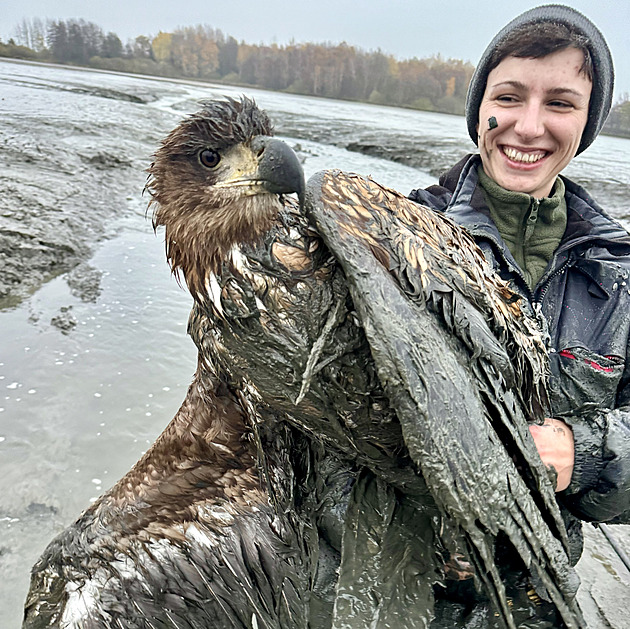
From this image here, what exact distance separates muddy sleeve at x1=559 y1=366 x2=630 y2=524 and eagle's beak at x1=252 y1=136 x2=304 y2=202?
1.12 m

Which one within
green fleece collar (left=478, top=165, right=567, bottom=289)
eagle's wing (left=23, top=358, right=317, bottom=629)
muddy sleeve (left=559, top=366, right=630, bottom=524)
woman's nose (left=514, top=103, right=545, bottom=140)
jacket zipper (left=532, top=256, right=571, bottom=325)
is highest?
woman's nose (left=514, top=103, right=545, bottom=140)

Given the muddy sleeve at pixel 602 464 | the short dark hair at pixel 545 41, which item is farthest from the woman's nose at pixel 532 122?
the muddy sleeve at pixel 602 464

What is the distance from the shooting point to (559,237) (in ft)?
7.28

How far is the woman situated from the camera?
1.70 meters

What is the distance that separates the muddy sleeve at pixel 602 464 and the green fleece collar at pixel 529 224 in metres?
0.66

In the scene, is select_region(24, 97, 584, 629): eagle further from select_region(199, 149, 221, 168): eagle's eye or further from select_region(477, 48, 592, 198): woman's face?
select_region(477, 48, 592, 198): woman's face

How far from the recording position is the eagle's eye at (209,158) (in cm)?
150

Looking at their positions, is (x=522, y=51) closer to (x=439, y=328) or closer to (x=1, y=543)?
(x=439, y=328)

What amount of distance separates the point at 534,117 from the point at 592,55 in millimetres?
288

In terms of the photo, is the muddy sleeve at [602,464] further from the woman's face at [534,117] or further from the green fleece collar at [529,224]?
the woman's face at [534,117]

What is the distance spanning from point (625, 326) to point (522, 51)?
108cm

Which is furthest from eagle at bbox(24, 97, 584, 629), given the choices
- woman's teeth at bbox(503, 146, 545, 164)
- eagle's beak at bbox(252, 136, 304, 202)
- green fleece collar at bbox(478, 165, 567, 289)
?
woman's teeth at bbox(503, 146, 545, 164)

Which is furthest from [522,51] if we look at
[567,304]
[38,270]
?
[38,270]

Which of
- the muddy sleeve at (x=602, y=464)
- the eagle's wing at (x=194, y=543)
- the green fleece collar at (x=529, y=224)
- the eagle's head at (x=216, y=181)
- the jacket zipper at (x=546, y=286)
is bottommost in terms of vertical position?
the eagle's wing at (x=194, y=543)
